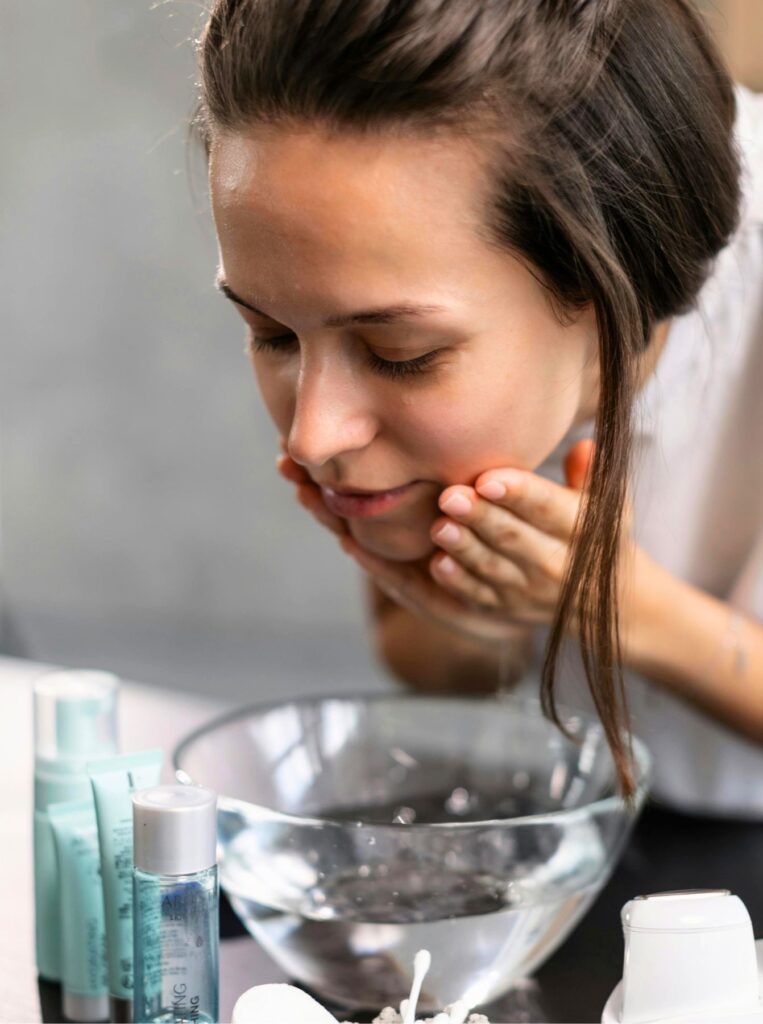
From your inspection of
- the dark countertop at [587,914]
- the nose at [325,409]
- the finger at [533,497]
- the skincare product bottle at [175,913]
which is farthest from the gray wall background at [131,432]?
the skincare product bottle at [175,913]

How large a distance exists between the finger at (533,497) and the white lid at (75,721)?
21 cm

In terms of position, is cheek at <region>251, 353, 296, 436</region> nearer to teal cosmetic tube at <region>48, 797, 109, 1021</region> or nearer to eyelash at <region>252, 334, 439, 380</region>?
eyelash at <region>252, 334, 439, 380</region>

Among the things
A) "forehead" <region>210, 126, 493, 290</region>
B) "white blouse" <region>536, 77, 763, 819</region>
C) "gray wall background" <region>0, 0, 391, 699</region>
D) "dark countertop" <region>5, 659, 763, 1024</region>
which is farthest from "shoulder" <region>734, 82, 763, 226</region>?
"gray wall background" <region>0, 0, 391, 699</region>

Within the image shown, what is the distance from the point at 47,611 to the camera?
2812 mm

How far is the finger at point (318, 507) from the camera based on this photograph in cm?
82

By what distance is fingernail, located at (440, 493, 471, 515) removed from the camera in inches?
27.3

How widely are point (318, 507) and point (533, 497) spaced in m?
0.16

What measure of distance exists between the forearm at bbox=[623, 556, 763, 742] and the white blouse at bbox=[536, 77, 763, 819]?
0.02 metres

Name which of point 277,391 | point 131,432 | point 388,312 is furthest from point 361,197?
point 131,432

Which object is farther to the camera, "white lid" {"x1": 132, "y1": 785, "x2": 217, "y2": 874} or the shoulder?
the shoulder

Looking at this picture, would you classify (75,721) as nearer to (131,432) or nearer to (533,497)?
(533,497)

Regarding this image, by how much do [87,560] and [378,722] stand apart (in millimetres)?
2041

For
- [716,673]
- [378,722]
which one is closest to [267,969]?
[378,722]

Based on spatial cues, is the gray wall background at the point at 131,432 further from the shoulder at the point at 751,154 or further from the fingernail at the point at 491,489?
the fingernail at the point at 491,489
